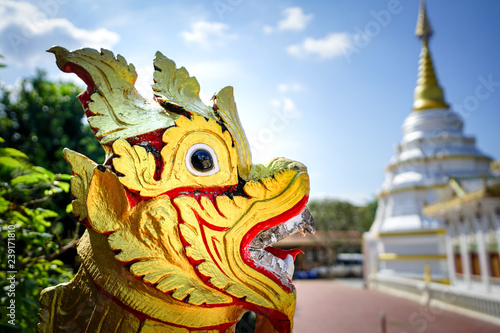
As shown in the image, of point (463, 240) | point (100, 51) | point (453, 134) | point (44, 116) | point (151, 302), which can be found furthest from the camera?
point (453, 134)

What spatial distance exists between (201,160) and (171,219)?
8.8 inches

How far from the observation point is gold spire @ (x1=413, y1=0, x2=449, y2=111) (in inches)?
719

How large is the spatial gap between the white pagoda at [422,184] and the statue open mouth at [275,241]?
14.7 metres

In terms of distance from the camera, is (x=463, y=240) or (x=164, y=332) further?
(x=463, y=240)

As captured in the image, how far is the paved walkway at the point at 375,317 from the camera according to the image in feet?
30.4

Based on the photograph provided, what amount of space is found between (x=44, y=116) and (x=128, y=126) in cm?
790

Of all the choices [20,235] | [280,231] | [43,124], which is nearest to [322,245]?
[43,124]

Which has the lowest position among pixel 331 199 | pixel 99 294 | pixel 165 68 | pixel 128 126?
pixel 99 294

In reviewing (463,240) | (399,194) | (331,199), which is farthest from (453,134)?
(331,199)

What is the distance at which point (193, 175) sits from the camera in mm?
1200

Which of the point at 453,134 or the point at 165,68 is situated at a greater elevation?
the point at 453,134

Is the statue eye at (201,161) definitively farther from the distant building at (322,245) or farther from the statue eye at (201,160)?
the distant building at (322,245)

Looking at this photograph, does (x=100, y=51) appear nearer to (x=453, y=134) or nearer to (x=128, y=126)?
(x=128, y=126)

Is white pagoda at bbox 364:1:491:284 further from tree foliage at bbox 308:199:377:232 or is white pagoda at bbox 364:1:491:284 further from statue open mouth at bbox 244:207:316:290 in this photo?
statue open mouth at bbox 244:207:316:290
